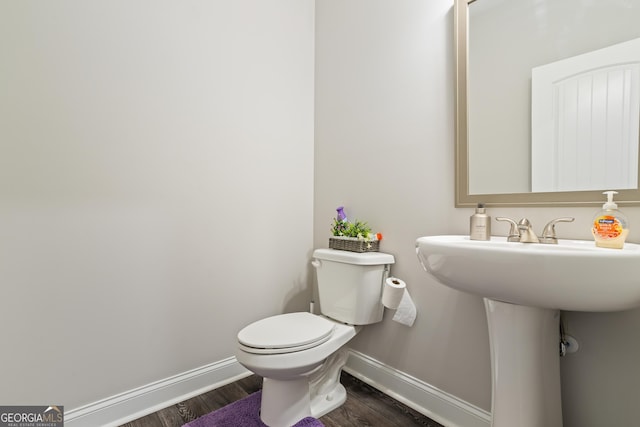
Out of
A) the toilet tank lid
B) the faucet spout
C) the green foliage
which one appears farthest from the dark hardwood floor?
the faucet spout

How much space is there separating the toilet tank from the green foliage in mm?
97

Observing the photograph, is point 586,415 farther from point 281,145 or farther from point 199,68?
point 199,68

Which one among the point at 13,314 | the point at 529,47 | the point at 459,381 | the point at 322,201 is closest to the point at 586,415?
the point at 459,381

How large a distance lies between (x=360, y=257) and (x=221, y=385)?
103 centimetres

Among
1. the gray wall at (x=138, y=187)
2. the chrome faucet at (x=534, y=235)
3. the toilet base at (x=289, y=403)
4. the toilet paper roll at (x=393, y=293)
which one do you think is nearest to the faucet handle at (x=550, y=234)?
the chrome faucet at (x=534, y=235)

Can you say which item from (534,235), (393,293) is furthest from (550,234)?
(393,293)

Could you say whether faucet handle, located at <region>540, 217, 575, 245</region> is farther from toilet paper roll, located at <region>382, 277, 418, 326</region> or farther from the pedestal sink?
toilet paper roll, located at <region>382, 277, 418, 326</region>

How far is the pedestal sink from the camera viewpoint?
25.8 inches

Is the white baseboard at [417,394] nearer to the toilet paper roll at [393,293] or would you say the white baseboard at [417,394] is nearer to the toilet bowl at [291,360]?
the toilet bowl at [291,360]

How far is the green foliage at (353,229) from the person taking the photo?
1546mm

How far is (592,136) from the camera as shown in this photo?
3.18 ft

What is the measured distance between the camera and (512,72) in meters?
1.14

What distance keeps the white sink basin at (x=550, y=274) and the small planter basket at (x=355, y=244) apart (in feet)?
2.15

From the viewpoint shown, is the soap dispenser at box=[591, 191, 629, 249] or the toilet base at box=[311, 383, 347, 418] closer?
the soap dispenser at box=[591, 191, 629, 249]
